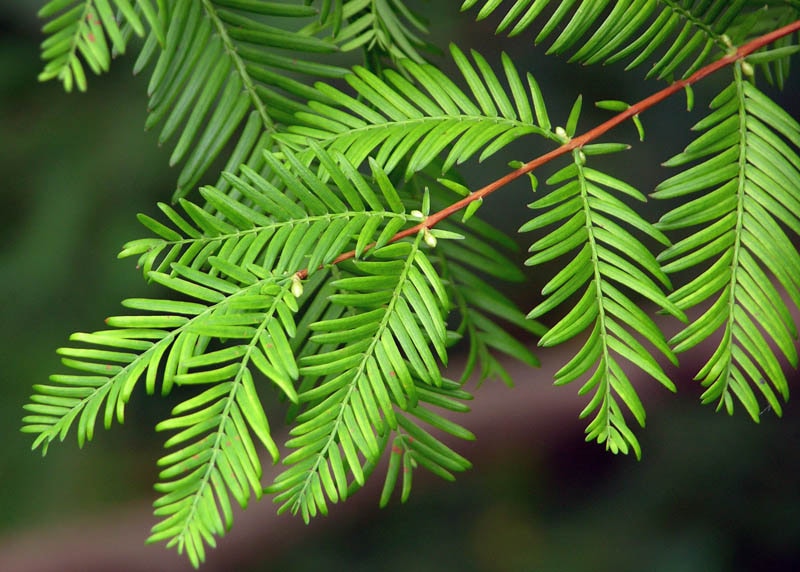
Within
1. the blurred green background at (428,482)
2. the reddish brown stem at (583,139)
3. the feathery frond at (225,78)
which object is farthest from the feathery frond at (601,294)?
the blurred green background at (428,482)

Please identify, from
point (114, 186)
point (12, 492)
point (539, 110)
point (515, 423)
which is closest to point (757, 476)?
point (515, 423)

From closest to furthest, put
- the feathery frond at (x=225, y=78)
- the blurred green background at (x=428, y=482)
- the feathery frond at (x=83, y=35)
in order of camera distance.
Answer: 1. the feathery frond at (x=83, y=35)
2. the feathery frond at (x=225, y=78)
3. the blurred green background at (x=428, y=482)

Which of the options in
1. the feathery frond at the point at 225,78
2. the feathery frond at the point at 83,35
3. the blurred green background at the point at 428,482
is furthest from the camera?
the blurred green background at the point at 428,482

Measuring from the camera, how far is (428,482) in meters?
1.51

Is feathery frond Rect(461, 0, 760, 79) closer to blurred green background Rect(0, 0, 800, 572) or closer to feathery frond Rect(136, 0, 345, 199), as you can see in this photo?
feathery frond Rect(136, 0, 345, 199)

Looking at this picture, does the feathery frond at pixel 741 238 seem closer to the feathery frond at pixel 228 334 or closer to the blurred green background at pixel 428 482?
the feathery frond at pixel 228 334

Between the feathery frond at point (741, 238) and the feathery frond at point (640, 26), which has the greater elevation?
the feathery frond at point (640, 26)

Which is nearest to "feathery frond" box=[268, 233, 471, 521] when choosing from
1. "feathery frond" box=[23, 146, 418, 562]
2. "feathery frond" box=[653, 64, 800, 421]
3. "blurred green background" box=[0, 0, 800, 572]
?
"feathery frond" box=[23, 146, 418, 562]

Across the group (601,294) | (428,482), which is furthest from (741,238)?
(428,482)

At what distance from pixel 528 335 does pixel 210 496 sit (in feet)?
4.09

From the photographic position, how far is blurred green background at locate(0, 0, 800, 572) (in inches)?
51.4

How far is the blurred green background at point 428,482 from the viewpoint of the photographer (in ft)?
4.28

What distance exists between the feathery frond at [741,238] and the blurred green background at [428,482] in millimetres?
951

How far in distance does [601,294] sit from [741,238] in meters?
0.09
